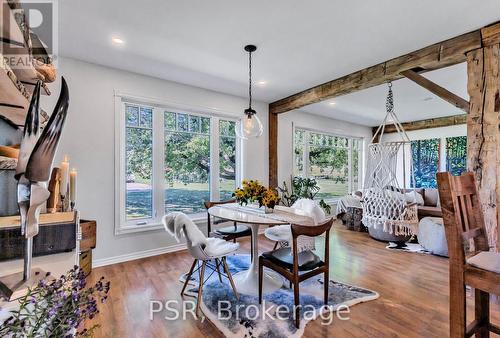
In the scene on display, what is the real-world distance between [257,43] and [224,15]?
597mm

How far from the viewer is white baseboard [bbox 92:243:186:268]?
3.39 metres

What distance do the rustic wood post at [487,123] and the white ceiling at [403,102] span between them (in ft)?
3.41

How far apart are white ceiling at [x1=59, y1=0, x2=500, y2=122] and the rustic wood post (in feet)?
0.96

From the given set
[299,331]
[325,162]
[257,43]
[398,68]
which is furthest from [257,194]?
[325,162]

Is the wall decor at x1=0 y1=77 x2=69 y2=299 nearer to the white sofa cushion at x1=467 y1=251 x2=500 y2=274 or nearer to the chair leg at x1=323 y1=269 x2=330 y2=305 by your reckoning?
the white sofa cushion at x1=467 y1=251 x2=500 y2=274

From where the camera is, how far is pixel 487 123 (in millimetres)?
2535

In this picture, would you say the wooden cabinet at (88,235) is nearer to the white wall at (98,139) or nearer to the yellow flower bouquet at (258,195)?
the white wall at (98,139)

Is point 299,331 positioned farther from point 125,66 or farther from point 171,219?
point 125,66

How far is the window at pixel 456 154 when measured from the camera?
6602 millimetres

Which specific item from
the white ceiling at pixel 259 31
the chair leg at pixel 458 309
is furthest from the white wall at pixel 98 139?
the chair leg at pixel 458 309

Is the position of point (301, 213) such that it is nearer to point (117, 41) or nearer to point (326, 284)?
point (326, 284)

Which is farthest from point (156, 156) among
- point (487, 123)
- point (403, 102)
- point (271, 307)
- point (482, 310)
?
point (403, 102)

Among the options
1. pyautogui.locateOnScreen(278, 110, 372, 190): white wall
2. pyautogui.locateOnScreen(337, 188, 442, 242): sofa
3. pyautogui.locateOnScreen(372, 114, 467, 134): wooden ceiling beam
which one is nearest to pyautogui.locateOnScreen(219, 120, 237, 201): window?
pyautogui.locateOnScreen(278, 110, 372, 190): white wall

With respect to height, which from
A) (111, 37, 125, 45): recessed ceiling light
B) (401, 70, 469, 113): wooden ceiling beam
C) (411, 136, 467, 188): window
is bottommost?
(411, 136, 467, 188): window
